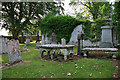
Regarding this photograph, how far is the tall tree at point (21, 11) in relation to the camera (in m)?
16.0

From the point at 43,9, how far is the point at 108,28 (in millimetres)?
11482

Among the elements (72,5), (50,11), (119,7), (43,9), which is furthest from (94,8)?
(119,7)

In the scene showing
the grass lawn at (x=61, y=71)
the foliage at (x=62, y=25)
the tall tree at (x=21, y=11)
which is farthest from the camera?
the foliage at (x=62, y=25)

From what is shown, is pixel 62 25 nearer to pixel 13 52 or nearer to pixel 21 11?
pixel 21 11

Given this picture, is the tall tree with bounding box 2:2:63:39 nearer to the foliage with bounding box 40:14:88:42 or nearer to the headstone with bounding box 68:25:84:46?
the foliage with bounding box 40:14:88:42

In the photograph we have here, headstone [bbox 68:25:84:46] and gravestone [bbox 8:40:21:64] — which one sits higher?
headstone [bbox 68:25:84:46]

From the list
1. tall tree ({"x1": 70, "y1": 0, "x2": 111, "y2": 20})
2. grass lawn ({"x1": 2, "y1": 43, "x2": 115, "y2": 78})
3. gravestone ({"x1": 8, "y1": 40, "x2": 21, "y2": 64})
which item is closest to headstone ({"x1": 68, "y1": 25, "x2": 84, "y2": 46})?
tall tree ({"x1": 70, "y1": 0, "x2": 111, "y2": 20})

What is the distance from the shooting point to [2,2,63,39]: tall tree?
1602cm

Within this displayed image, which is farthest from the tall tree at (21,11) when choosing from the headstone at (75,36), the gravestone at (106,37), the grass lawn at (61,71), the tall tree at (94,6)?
the grass lawn at (61,71)

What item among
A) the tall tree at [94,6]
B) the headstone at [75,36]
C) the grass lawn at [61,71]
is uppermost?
the tall tree at [94,6]

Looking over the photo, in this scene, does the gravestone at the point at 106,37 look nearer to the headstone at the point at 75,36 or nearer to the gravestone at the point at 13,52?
the headstone at the point at 75,36

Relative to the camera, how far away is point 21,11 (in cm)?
1722

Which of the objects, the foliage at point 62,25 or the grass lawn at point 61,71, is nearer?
the grass lawn at point 61,71

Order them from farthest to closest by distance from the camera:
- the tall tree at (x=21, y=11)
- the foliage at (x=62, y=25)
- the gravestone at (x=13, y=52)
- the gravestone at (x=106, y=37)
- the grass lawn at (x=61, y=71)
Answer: the foliage at (x=62, y=25), the tall tree at (x=21, y=11), the gravestone at (x=106, y=37), the gravestone at (x=13, y=52), the grass lawn at (x=61, y=71)
